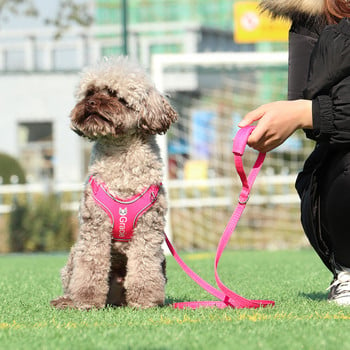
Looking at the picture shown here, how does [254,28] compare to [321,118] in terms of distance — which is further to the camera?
[254,28]

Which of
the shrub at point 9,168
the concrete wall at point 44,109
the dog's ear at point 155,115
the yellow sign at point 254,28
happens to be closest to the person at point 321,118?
the dog's ear at point 155,115

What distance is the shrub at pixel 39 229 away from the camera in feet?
42.7

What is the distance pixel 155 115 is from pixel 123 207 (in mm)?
494

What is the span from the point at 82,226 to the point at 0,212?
10.2 meters

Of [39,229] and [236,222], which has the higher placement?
[236,222]

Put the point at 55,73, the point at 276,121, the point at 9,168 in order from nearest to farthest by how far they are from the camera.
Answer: the point at 276,121 → the point at 9,168 → the point at 55,73

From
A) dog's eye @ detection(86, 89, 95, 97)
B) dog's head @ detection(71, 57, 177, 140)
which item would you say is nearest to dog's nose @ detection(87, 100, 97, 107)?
dog's head @ detection(71, 57, 177, 140)

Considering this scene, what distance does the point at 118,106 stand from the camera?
3990mm

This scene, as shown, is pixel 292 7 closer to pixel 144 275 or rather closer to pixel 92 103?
pixel 92 103

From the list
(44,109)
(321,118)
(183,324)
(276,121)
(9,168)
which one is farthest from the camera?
(44,109)

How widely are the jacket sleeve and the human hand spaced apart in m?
0.06

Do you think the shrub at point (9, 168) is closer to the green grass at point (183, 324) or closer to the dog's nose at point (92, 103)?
the green grass at point (183, 324)

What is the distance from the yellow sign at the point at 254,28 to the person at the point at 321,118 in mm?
9043

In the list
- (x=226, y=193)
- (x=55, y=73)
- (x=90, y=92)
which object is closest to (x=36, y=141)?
(x=55, y=73)
